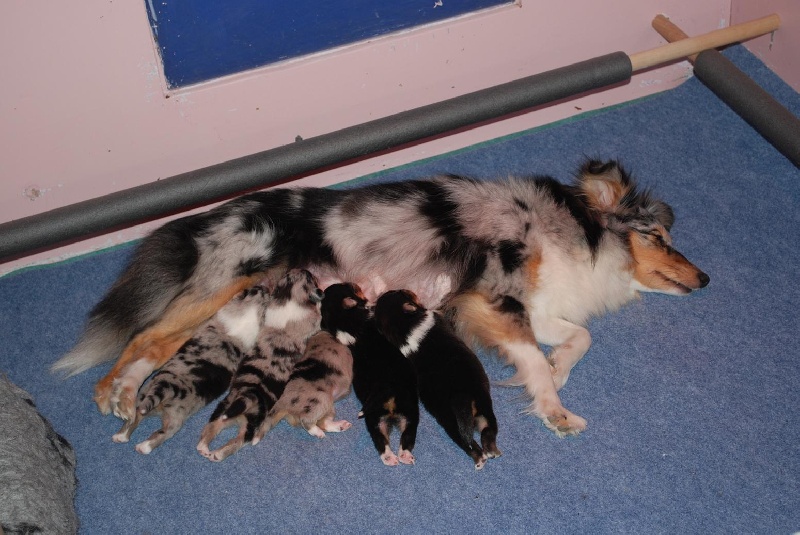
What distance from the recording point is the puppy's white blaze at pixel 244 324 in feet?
9.55

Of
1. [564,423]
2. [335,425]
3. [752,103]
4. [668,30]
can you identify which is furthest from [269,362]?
[668,30]

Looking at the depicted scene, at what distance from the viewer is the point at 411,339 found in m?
2.79

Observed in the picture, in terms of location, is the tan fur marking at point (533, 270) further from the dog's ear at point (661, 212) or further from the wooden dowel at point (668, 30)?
the wooden dowel at point (668, 30)

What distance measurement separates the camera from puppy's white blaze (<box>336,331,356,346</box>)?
9.37ft

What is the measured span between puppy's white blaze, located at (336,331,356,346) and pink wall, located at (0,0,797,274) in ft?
3.39

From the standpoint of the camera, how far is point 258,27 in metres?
3.18

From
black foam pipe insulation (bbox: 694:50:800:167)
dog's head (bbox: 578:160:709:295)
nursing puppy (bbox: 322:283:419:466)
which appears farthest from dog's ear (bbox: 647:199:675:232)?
nursing puppy (bbox: 322:283:419:466)

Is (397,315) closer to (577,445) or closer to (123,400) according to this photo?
(577,445)

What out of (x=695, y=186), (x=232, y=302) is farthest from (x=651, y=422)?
(x=232, y=302)

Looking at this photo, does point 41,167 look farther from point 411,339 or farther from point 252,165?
point 411,339

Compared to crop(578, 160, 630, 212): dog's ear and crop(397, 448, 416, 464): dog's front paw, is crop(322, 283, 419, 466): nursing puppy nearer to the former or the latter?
crop(397, 448, 416, 464): dog's front paw

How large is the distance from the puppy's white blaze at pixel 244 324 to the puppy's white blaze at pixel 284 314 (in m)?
0.05

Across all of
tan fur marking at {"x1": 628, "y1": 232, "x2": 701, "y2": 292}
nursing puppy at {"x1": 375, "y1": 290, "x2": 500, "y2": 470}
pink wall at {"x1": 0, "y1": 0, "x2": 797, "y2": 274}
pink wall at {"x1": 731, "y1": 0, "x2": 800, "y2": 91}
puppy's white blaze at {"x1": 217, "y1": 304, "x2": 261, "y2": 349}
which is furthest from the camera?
pink wall at {"x1": 731, "y1": 0, "x2": 800, "y2": 91}

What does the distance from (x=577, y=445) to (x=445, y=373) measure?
531 millimetres
